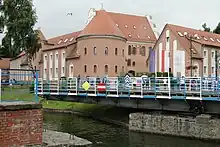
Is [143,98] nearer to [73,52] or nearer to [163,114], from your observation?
[163,114]

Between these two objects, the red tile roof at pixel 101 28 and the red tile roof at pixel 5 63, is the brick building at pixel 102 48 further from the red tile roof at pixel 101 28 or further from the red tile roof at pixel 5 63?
the red tile roof at pixel 5 63

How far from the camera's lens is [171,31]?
178ft

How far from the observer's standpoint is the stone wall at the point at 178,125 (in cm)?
2092

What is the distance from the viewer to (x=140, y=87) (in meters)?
24.1

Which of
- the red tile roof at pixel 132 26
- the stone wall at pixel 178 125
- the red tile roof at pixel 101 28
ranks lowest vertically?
the stone wall at pixel 178 125

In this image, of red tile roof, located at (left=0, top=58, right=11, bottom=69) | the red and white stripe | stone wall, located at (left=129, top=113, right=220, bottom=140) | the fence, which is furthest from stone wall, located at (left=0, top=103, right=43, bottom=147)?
red tile roof, located at (left=0, top=58, right=11, bottom=69)

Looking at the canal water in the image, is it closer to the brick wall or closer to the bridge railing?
the bridge railing

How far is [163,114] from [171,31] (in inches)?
1265

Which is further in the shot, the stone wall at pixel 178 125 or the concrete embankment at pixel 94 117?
the concrete embankment at pixel 94 117

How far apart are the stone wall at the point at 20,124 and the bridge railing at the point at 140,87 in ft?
40.6

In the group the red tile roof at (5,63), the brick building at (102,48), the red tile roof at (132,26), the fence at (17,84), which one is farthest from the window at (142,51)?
the fence at (17,84)

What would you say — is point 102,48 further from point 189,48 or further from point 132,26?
point 132,26

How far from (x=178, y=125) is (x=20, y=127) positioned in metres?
14.3

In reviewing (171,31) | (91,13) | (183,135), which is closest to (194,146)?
(183,135)
